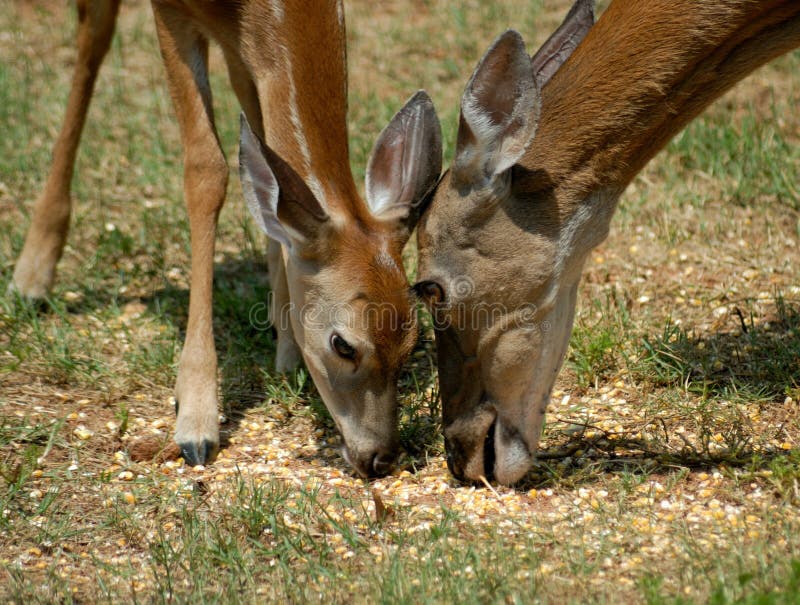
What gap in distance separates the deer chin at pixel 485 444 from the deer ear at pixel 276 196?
108 cm

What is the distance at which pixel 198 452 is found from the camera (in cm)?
557

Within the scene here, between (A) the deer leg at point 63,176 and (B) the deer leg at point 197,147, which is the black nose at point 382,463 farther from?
(A) the deer leg at point 63,176

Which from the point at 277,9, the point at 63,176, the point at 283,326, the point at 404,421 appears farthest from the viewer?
the point at 63,176

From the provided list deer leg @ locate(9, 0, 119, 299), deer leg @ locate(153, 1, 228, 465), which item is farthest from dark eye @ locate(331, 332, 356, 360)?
deer leg @ locate(9, 0, 119, 299)

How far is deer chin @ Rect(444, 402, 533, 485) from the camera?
5074 mm

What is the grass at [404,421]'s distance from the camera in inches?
169

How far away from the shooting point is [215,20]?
19.3 ft

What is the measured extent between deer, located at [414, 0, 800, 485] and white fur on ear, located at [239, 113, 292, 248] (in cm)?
67

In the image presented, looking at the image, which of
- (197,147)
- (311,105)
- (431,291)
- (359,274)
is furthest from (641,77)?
(197,147)

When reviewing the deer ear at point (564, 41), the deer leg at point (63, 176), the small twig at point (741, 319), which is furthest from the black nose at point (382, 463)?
the deer leg at point (63, 176)

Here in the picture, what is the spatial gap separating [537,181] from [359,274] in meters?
0.91

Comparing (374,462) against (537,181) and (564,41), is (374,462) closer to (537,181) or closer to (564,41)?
(537,181)

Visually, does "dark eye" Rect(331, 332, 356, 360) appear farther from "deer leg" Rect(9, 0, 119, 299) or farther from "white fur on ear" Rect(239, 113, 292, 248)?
"deer leg" Rect(9, 0, 119, 299)

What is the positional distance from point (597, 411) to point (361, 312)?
4.47 feet
